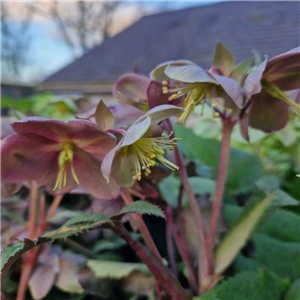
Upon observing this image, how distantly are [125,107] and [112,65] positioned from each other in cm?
398

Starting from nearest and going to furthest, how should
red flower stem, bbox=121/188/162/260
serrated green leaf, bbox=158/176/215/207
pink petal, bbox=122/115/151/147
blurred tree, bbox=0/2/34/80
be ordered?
pink petal, bbox=122/115/151/147
red flower stem, bbox=121/188/162/260
serrated green leaf, bbox=158/176/215/207
blurred tree, bbox=0/2/34/80

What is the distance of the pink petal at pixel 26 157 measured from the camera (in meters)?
0.26

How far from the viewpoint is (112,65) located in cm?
418

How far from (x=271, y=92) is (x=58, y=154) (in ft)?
0.62

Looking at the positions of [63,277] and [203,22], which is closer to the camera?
[63,277]

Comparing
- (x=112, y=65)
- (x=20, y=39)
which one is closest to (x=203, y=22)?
(x=20, y=39)

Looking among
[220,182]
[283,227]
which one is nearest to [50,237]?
[220,182]

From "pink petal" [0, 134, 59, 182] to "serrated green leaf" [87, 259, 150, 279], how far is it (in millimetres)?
93

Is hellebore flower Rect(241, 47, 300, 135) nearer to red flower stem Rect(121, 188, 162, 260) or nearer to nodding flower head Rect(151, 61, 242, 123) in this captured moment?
nodding flower head Rect(151, 61, 242, 123)

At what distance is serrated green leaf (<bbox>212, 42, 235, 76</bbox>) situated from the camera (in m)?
0.31

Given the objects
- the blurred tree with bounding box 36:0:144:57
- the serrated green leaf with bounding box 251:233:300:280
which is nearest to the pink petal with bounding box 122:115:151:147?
the serrated green leaf with bounding box 251:233:300:280

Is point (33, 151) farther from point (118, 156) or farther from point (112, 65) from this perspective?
point (112, 65)

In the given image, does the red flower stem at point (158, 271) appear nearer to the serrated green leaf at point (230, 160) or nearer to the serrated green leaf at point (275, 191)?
the serrated green leaf at point (275, 191)

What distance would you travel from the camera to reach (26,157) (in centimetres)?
28
